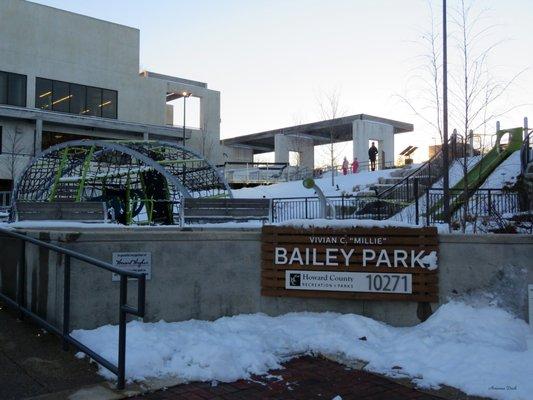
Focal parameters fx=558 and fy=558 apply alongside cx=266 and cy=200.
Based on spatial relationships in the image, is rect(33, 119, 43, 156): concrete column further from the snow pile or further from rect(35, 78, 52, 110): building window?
the snow pile

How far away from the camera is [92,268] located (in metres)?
6.33

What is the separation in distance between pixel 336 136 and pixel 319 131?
5.10 feet

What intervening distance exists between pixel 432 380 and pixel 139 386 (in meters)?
2.60

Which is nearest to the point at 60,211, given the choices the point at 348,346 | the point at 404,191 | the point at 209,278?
the point at 209,278

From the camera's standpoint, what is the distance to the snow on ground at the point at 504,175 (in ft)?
59.9

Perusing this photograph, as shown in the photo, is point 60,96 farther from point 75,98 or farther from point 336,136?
point 336,136

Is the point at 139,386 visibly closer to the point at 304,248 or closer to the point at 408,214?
the point at 304,248

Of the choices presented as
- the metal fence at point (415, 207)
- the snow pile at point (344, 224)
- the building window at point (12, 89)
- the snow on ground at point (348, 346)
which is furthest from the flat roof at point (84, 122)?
the snow on ground at point (348, 346)

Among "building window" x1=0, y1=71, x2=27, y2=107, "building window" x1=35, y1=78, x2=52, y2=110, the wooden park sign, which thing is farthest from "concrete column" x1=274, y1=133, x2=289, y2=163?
the wooden park sign

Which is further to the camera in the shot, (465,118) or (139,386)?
(465,118)

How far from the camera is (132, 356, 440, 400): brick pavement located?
4680 millimetres

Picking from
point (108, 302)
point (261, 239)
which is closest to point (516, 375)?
point (261, 239)

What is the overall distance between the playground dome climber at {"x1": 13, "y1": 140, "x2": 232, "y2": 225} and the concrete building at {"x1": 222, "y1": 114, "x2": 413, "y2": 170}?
18992 mm

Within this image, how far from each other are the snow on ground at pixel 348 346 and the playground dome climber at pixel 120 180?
11674 mm
